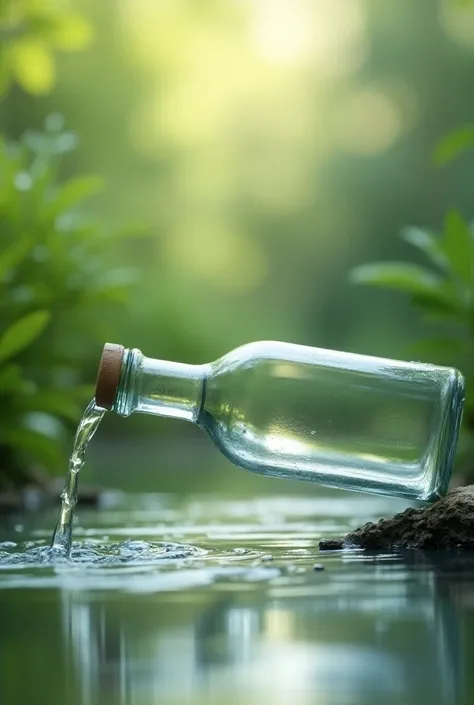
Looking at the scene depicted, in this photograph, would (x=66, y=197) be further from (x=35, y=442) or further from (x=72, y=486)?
(x=72, y=486)

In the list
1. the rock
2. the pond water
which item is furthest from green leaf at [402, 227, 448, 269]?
the rock

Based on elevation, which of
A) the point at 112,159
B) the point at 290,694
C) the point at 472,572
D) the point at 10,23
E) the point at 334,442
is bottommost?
the point at 290,694

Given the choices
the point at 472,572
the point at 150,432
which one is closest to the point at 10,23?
the point at 472,572

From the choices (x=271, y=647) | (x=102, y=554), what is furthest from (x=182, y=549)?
(x=271, y=647)

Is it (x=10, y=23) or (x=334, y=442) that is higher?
(x=10, y=23)

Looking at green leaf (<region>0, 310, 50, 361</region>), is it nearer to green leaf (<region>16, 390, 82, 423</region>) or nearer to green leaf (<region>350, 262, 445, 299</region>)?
green leaf (<region>16, 390, 82, 423</region>)

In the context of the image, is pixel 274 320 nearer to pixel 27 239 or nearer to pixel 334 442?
pixel 27 239

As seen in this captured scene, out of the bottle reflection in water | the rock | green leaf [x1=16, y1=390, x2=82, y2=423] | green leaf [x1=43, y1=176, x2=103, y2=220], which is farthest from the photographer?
green leaf [x1=43, y1=176, x2=103, y2=220]
